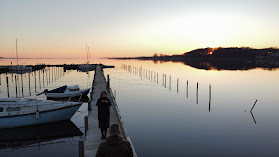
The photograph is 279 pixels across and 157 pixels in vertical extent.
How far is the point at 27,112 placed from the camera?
19.2m

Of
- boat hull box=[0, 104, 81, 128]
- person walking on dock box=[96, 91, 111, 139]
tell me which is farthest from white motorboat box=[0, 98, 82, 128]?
person walking on dock box=[96, 91, 111, 139]

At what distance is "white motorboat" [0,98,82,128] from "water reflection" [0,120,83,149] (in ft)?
1.66

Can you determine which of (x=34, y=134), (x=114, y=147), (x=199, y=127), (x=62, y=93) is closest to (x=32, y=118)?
(x=34, y=134)

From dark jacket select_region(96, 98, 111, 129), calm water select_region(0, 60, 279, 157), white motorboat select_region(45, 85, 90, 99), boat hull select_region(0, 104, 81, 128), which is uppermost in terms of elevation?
dark jacket select_region(96, 98, 111, 129)

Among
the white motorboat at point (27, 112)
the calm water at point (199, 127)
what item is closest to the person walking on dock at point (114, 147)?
the calm water at point (199, 127)

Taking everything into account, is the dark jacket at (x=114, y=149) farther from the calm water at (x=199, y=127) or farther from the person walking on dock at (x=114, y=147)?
the calm water at (x=199, y=127)

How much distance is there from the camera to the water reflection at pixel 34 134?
59.2 ft

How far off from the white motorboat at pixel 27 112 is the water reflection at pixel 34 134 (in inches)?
20.0

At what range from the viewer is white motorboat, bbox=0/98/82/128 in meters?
19.2

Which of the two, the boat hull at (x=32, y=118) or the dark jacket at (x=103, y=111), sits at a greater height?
the dark jacket at (x=103, y=111)

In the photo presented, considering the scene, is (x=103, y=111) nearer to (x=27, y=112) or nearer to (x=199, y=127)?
(x=27, y=112)

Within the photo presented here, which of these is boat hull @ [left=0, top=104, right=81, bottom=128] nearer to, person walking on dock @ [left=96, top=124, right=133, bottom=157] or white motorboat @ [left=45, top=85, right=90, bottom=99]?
white motorboat @ [left=45, top=85, right=90, bottom=99]

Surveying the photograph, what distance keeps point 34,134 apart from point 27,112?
1979 millimetres

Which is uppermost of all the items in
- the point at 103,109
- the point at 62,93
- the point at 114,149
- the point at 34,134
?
the point at 114,149
